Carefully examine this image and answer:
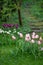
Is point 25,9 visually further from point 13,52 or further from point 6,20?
point 13,52

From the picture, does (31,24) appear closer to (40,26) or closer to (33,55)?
(40,26)

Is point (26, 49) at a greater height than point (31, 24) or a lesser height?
greater

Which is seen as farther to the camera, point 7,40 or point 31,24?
point 31,24

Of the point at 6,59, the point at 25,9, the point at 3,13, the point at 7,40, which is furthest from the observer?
the point at 25,9

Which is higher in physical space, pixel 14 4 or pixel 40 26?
pixel 14 4

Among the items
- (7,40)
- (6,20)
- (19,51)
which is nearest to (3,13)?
(6,20)

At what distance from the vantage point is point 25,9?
13.1 m

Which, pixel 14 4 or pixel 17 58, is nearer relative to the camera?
pixel 17 58

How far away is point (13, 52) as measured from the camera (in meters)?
6.15

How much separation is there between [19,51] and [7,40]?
1.03 meters

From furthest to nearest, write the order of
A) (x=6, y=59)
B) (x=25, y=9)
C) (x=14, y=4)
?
1. (x=25, y=9)
2. (x=14, y=4)
3. (x=6, y=59)

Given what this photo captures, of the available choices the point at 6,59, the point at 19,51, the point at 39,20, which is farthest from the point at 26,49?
the point at 39,20

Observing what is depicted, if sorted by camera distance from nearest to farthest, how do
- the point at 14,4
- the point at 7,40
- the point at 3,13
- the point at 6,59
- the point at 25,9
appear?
the point at 6,59, the point at 7,40, the point at 14,4, the point at 3,13, the point at 25,9

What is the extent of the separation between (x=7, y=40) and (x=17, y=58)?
1.30m
